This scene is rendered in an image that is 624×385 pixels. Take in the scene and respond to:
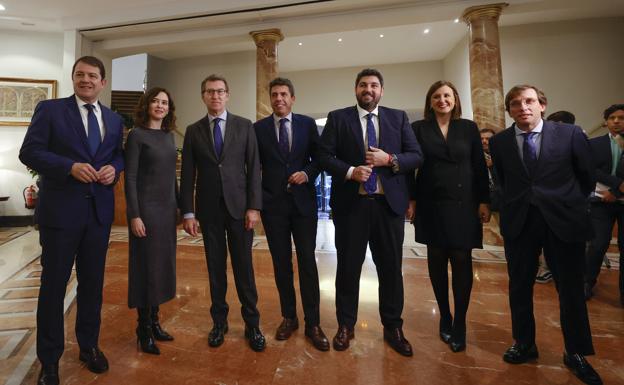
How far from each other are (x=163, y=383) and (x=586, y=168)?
249 cm

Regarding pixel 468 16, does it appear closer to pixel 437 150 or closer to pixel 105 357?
pixel 437 150

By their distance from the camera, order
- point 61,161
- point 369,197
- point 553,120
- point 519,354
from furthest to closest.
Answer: point 553,120, point 369,197, point 519,354, point 61,161

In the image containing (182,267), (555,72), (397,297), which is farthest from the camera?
(555,72)

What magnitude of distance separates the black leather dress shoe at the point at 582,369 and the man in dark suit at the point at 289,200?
1.36 meters

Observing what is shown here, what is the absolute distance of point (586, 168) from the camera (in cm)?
175

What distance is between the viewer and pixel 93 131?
1853 mm

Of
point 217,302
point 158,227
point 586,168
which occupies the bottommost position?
point 217,302

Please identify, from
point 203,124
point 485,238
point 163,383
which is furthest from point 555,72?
point 163,383

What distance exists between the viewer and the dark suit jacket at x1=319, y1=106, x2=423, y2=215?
2016mm

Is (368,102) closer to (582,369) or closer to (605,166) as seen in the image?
(582,369)

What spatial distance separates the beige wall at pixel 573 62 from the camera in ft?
23.9

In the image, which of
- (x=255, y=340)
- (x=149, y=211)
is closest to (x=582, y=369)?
(x=255, y=340)

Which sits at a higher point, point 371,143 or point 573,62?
point 573,62

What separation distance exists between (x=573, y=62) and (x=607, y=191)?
6447 mm
